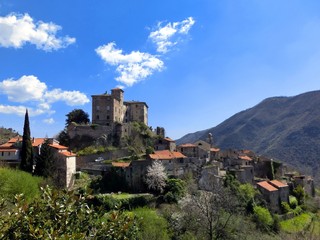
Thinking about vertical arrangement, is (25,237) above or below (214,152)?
below

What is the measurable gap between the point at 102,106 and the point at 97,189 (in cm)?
2733

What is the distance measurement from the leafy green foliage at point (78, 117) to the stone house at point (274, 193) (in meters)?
39.8

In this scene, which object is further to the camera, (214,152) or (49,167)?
(214,152)

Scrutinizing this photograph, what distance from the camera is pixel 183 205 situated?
155ft

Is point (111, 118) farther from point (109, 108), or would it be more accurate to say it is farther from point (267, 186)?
point (267, 186)

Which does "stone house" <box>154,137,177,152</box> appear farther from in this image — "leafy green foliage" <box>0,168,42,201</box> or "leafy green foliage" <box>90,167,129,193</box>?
"leafy green foliage" <box>0,168,42,201</box>

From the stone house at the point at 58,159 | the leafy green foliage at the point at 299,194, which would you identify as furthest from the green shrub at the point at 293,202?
the stone house at the point at 58,159

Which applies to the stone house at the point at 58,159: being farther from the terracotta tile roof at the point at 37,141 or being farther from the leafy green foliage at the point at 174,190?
the leafy green foliage at the point at 174,190

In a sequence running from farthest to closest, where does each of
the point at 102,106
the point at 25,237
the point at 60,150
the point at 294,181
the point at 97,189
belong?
the point at 102,106 → the point at 294,181 → the point at 60,150 → the point at 97,189 → the point at 25,237

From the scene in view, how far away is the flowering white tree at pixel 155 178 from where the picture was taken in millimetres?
51906

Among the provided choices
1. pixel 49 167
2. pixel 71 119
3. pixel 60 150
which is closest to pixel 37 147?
pixel 60 150

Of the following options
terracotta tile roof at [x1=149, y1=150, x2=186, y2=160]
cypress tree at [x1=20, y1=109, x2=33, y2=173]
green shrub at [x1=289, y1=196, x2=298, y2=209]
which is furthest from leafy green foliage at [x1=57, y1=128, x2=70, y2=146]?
green shrub at [x1=289, y1=196, x2=298, y2=209]

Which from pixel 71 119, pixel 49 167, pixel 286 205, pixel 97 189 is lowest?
pixel 286 205

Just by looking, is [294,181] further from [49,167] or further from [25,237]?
[25,237]
